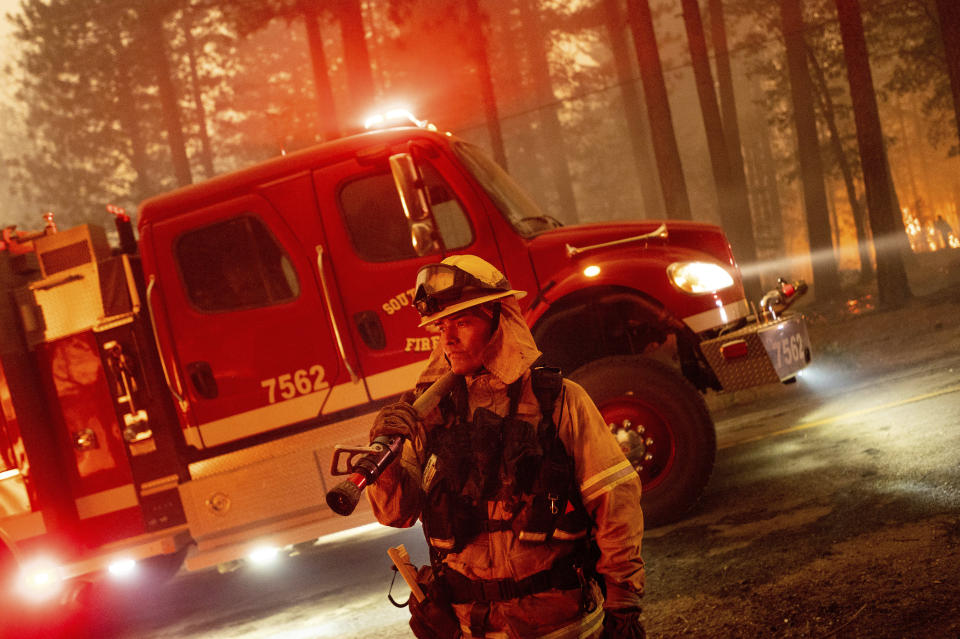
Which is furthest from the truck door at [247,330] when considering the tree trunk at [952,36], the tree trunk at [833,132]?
the tree trunk at [833,132]

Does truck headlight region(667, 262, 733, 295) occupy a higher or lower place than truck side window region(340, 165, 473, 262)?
lower

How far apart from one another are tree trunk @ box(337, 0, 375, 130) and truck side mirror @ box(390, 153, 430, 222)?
8471 mm

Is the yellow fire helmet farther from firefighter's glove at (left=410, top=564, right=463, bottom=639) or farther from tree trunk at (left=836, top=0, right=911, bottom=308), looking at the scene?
tree trunk at (left=836, top=0, right=911, bottom=308)

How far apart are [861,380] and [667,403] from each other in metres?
4.67

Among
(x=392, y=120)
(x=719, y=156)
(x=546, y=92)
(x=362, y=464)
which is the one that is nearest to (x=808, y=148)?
(x=719, y=156)

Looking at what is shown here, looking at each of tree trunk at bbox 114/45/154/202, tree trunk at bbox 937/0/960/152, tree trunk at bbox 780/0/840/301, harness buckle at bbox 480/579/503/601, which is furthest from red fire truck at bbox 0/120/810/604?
tree trunk at bbox 114/45/154/202

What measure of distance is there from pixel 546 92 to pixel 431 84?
327 inches

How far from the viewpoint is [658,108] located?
527 inches

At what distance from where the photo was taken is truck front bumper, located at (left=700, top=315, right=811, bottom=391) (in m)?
5.25

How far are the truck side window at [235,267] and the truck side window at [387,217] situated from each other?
1.70 feet

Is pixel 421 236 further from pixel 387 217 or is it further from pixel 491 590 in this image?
pixel 491 590

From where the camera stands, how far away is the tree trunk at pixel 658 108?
13297mm

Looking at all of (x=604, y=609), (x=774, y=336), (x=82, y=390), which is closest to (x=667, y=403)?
(x=774, y=336)

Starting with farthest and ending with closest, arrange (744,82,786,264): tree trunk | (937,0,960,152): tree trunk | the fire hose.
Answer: (744,82,786,264): tree trunk
(937,0,960,152): tree trunk
the fire hose
